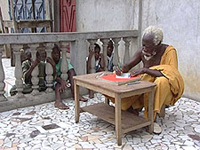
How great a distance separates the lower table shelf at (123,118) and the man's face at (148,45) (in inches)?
34.6

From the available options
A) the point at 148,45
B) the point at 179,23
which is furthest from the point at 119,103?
the point at 179,23

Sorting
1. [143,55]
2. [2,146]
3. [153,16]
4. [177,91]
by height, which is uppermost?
[153,16]

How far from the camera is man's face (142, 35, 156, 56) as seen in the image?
3.71 m

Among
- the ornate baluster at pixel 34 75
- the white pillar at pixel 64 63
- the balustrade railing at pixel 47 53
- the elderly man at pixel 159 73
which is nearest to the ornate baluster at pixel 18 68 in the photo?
the balustrade railing at pixel 47 53

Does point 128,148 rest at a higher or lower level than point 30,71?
lower

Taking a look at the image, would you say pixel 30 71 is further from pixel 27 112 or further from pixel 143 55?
pixel 143 55

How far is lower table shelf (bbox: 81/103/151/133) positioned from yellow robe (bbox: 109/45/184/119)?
6.3 inches

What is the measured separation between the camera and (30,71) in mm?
4797

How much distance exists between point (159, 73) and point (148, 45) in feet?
1.29

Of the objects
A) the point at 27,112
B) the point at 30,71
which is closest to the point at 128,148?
the point at 27,112

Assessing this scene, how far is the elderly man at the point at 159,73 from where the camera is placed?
3.60 meters

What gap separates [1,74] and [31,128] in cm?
114

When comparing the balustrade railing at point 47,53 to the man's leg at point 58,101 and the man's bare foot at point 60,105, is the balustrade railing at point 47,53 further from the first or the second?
the man's bare foot at point 60,105

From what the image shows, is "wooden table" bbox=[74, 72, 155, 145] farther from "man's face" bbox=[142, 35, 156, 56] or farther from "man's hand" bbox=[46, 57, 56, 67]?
"man's hand" bbox=[46, 57, 56, 67]
